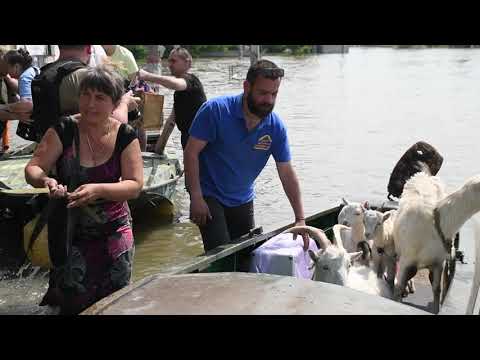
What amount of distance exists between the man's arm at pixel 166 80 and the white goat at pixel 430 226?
11.3 feet

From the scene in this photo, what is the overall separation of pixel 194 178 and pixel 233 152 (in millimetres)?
386

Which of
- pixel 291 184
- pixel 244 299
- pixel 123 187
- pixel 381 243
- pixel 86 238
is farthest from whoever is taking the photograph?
pixel 381 243

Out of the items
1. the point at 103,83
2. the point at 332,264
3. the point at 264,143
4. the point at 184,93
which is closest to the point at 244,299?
the point at 332,264

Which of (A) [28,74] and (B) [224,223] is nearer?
(B) [224,223]

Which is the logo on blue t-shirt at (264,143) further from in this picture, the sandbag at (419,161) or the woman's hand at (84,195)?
the sandbag at (419,161)

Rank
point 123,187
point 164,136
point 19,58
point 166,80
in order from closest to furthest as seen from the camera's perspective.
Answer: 1. point 123,187
2. point 166,80
3. point 19,58
4. point 164,136

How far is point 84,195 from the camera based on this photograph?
3.80m

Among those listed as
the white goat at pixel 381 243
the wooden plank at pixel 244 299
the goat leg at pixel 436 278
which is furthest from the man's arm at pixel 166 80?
the wooden plank at pixel 244 299

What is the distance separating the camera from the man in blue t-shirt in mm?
5199

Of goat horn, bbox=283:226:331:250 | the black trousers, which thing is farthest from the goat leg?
the black trousers

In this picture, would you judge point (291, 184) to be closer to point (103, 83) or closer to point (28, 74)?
point (103, 83)

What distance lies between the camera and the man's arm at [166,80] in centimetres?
769
